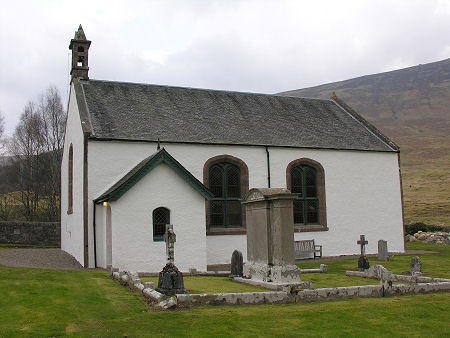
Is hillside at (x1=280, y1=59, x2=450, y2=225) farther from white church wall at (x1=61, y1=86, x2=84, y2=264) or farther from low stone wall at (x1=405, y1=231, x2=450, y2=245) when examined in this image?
white church wall at (x1=61, y1=86, x2=84, y2=264)

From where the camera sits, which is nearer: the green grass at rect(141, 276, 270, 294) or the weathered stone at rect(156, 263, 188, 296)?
the weathered stone at rect(156, 263, 188, 296)

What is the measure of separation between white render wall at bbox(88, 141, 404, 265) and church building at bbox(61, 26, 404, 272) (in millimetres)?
53

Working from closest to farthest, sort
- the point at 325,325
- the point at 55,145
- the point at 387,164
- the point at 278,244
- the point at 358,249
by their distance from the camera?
the point at 325,325
the point at 278,244
the point at 358,249
the point at 387,164
the point at 55,145

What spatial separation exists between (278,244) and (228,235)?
8.60 metres

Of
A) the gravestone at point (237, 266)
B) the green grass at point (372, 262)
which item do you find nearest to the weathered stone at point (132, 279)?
the gravestone at point (237, 266)

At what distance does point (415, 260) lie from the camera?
15203 mm

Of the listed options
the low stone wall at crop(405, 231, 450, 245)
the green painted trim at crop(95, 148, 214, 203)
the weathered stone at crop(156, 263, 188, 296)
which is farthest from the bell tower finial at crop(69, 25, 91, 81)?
the low stone wall at crop(405, 231, 450, 245)

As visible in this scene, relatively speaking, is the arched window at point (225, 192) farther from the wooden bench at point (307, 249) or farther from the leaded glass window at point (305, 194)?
the leaded glass window at point (305, 194)

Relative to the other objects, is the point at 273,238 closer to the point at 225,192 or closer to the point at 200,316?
the point at 200,316

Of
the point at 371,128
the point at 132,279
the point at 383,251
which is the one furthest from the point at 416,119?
the point at 132,279

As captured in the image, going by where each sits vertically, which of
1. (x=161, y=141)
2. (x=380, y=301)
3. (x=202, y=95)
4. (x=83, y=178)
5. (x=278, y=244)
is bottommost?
(x=380, y=301)

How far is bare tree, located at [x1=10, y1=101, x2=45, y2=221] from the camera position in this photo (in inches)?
1666

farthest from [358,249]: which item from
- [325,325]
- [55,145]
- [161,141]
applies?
[55,145]

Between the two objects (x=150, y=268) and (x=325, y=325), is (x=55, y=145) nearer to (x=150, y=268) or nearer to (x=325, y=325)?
(x=150, y=268)
